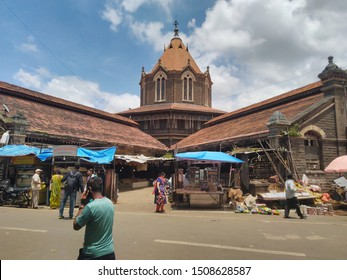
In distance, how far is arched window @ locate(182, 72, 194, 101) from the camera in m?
36.5

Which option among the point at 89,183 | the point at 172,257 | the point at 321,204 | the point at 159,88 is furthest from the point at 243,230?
the point at 159,88

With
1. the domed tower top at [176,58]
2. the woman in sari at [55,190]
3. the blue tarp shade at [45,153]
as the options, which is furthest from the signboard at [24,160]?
the domed tower top at [176,58]

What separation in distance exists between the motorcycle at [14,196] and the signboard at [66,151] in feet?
6.67

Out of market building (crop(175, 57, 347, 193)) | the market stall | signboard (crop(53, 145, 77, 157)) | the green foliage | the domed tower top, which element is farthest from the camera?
the domed tower top

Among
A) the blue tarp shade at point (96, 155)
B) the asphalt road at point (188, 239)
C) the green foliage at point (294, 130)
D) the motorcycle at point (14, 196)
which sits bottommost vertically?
the asphalt road at point (188, 239)

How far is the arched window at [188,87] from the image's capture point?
1437 inches

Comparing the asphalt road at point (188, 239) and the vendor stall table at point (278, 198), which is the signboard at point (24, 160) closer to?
the asphalt road at point (188, 239)

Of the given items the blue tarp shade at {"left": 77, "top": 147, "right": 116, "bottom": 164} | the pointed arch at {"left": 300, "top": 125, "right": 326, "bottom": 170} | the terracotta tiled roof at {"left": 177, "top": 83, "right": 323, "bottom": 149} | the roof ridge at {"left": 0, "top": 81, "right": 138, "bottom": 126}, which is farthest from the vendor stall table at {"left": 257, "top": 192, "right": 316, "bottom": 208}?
the roof ridge at {"left": 0, "top": 81, "right": 138, "bottom": 126}

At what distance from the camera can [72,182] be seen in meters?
9.19

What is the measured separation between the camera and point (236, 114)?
1055 inches

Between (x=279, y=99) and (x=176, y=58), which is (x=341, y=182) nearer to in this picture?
(x=279, y=99)

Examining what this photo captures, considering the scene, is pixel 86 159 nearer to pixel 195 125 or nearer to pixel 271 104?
pixel 271 104

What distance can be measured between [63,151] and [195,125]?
2280 cm

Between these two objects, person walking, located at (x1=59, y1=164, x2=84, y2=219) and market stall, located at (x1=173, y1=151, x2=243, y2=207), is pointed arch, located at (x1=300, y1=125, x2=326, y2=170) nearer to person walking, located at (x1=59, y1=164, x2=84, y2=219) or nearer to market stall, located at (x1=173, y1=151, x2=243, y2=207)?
market stall, located at (x1=173, y1=151, x2=243, y2=207)
